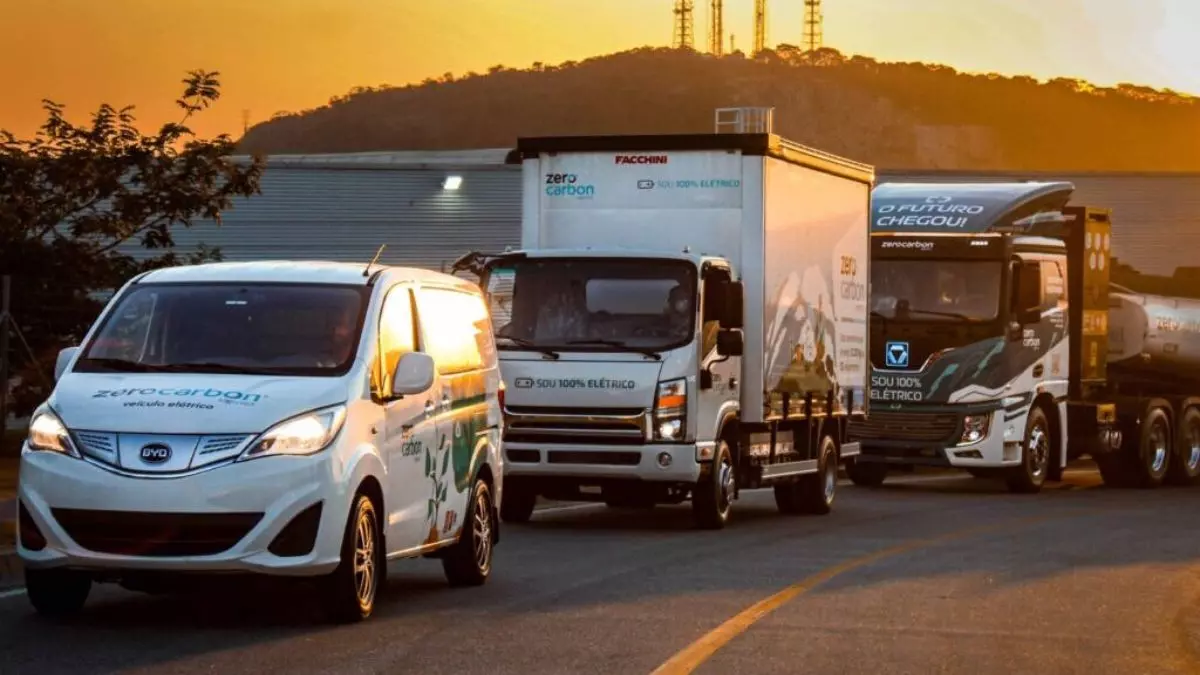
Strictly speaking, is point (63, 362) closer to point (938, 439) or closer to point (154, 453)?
point (154, 453)

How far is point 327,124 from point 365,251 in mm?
112688

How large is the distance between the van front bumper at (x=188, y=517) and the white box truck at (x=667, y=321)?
26.0ft

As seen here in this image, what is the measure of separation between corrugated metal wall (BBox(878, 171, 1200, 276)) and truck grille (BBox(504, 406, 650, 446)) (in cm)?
3855

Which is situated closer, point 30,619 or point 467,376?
point 30,619

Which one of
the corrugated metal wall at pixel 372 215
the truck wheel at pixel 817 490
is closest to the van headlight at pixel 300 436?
the truck wheel at pixel 817 490

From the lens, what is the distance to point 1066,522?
21.5 metres

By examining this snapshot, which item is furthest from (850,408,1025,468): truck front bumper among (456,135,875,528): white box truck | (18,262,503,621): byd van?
(18,262,503,621): byd van

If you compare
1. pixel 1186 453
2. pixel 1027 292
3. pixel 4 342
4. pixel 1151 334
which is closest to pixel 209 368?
pixel 4 342

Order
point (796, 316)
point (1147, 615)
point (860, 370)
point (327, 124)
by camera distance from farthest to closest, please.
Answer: point (327, 124) < point (860, 370) < point (796, 316) < point (1147, 615)

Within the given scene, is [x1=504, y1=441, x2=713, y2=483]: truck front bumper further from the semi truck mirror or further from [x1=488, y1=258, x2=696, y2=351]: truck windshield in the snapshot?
the semi truck mirror

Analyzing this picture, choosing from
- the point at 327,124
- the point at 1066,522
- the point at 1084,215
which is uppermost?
the point at 327,124

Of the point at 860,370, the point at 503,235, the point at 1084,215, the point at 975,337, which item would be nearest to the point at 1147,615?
the point at 860,370

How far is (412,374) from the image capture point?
471 inches

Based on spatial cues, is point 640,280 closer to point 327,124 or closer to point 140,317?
point 140,317
